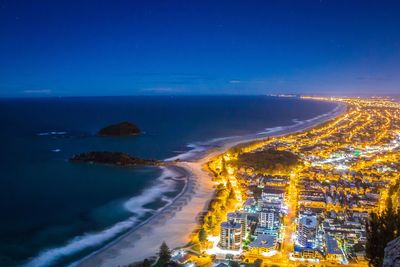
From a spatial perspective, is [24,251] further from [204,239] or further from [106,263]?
[204,239]

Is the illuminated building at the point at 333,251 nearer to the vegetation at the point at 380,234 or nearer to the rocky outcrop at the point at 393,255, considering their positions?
the vegetation at the point at 380,234

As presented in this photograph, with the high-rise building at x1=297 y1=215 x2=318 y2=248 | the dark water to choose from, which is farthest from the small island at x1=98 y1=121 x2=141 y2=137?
the high-rise building at x1=297 y1=215 x2=318 y2=248

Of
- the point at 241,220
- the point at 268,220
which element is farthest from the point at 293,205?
the point at 241,220

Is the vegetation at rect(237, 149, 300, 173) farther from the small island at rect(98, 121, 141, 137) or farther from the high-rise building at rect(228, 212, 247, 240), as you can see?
the small island at rect(98, 121, 141, 137)

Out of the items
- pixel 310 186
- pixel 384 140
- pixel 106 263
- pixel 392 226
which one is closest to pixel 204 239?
pixel 106 263

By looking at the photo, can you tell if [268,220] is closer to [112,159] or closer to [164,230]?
[164,230]

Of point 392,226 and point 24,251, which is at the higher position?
point 392,226
